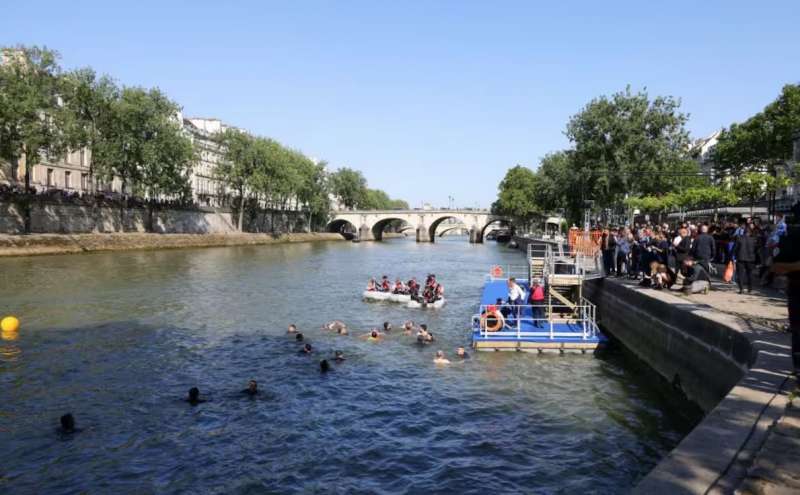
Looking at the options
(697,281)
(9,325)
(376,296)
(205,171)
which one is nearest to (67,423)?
(9,325)

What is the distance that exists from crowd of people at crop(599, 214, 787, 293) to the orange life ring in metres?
5.89

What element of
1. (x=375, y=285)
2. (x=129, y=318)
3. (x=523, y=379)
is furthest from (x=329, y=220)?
(x=523, y=379)

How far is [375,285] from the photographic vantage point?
38.3 meters

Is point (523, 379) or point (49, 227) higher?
point (49, 227)

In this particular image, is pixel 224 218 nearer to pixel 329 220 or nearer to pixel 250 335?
pixel 329 220

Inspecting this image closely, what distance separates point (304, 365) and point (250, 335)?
19.1ft

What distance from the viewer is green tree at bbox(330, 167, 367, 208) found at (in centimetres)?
16325

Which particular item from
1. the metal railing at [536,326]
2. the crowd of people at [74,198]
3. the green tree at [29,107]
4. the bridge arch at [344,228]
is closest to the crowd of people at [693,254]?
the metal railing at [536,326]

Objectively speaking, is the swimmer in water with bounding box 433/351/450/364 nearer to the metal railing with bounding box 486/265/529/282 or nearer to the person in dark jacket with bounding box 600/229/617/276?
the person in dark jacket with bounding box 600/229/617/276

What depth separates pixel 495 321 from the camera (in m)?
24.5

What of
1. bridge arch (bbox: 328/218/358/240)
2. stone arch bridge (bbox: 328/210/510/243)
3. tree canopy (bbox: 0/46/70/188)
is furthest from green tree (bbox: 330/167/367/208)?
tree canopy (bbox: 0/46/70/188)

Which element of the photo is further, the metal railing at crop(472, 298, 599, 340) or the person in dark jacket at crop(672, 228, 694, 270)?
the person in dark jacket at crop(672, 228, 694, 270)

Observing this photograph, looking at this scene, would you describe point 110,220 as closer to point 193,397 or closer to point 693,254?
point 193,397

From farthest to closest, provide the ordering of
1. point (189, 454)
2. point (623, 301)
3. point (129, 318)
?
point (129, 318), point (623, 301), point (189, 454)
